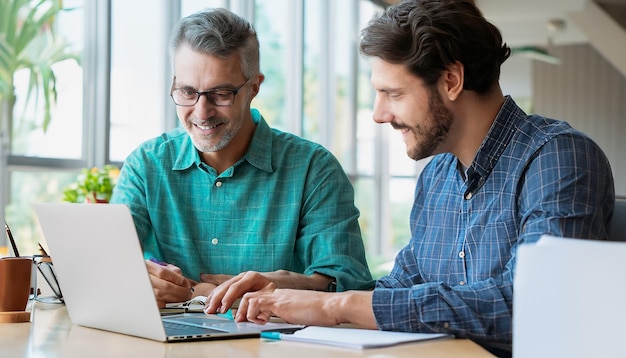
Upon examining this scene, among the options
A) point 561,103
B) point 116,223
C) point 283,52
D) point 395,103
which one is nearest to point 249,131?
point 395,103

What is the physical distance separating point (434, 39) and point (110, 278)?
83 cm

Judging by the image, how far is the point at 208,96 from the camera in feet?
7.64

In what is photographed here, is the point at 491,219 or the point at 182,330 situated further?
the point at 491,219

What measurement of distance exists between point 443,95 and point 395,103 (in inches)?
4.2

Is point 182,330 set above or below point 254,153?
below

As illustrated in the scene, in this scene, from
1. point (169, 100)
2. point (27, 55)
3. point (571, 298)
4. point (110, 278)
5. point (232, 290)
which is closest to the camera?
point (571, 298)

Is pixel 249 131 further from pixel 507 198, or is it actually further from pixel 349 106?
pixel 349 106

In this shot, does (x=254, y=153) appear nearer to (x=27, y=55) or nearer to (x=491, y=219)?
(x=491, y=219)

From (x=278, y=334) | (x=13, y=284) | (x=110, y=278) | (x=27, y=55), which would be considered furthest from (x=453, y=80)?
(x=27, y=55)

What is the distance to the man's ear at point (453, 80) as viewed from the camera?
1874 millimetres

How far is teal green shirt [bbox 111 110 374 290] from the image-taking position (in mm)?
2344

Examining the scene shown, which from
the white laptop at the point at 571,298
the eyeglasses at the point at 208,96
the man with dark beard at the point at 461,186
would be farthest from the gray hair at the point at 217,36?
the white laptop at the point at 571,298

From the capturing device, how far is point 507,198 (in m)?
1.79

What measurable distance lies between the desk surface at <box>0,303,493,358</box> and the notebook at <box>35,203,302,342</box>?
0.03m
